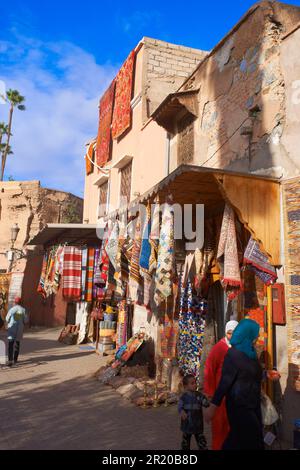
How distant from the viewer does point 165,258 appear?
5820 millimetres

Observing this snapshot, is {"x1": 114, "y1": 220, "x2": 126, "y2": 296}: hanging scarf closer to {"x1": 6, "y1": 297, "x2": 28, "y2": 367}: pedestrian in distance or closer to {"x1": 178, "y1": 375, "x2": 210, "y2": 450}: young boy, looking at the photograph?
{"x1": 6, "y1": 297, "x2": 28, "y2": 367}: pedestrian in distance

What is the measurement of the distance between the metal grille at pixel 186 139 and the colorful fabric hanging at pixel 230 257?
277cm

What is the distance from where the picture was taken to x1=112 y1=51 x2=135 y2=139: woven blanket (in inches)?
451

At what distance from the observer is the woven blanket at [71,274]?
11.2 meters

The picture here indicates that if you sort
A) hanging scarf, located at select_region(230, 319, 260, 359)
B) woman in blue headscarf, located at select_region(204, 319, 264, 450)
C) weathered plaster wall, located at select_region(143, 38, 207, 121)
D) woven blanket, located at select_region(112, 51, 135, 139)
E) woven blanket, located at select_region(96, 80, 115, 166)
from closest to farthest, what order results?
woman in blue headscarf, located at select_region(204, 319, 264, 450) < hanging scarf, located at select_region(230, 319, 260, 359) < weathered plaster wall, located at select_region(143, 38, 207, 121) < woven blanket, located at select_region(112, 51, 135, 139) < woven blanket, located at select_region(96, 80, 115, 166)

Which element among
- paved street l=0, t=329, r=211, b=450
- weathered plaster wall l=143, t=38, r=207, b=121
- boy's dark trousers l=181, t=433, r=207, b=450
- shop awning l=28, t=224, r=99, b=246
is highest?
weathered plaster wall l=143, t=38, r=207, b=121

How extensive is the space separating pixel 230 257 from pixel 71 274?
7013mm

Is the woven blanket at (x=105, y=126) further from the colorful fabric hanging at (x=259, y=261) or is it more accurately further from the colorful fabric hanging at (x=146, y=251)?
the colorful fabric hanging at (x=259, y=261)

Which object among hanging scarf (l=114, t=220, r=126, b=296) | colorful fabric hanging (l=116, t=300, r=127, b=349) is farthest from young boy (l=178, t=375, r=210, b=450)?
colorful fabric hanging (l=116, t=300, r=127, b=349)

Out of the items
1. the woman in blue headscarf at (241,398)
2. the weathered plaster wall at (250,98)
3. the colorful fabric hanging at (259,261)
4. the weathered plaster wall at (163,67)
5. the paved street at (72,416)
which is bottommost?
the paved street at (72,416)

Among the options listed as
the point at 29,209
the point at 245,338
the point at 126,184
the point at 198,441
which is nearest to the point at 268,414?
the point at 198,441

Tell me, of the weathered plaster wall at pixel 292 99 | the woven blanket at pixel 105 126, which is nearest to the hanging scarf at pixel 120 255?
the weathered plaster wall at pixel 292 99

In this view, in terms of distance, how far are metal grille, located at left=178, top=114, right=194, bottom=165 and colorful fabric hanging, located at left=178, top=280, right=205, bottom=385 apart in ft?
8.28
